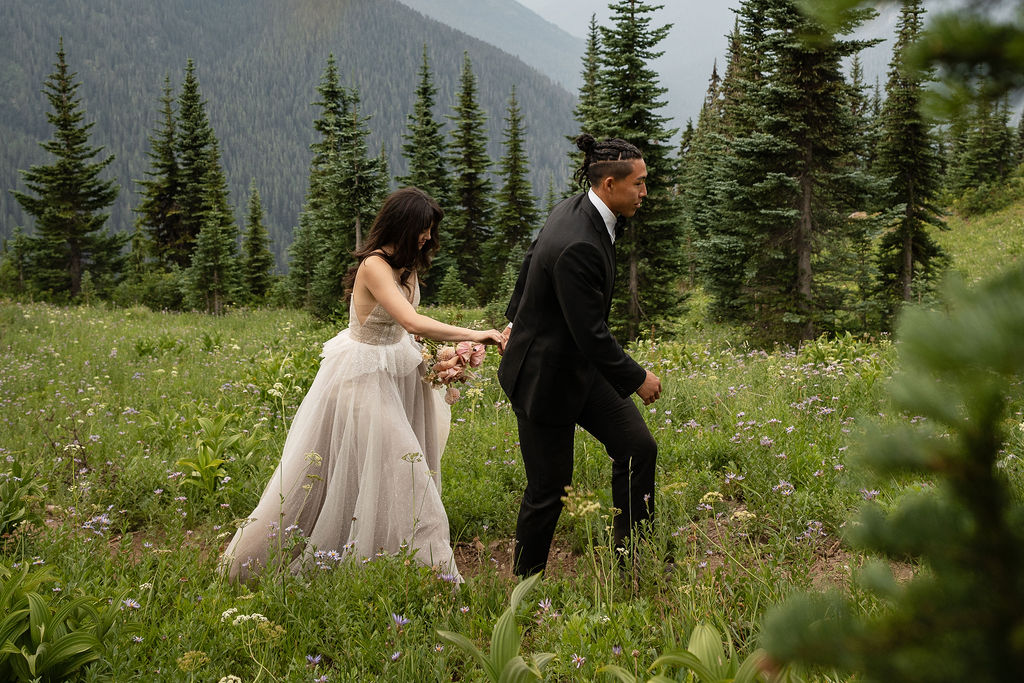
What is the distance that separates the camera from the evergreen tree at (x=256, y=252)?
46.8 meters

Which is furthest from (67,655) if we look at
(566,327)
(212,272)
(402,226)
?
(212,272)

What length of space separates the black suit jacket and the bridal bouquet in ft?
1.87

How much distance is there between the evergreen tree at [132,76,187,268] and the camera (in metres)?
45.4

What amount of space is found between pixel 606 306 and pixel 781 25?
1558 cm

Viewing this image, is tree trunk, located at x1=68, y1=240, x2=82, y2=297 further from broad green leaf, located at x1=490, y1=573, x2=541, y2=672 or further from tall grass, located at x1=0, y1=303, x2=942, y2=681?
broad green leaf, located at x1=490, y1=573, x2=541, y2=672

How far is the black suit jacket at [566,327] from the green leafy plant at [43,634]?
2478 millimetres

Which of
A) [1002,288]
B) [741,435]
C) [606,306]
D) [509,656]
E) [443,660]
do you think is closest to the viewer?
[1002,288]

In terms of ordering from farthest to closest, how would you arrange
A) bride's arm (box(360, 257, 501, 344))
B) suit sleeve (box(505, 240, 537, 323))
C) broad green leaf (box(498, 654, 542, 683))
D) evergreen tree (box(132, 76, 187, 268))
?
evergreen tree (box(132, 76, 187, 268)) → bride's arm (box(360, 257, 501, 344)) → suit sleeve (box(505, 240, 537, 323)) → broad green leaf (box(498, 654, 542, 683))

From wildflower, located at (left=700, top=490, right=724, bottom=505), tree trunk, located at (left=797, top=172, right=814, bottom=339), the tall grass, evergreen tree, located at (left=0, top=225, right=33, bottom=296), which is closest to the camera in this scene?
the tall grass

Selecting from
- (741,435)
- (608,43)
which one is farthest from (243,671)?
(608,43)

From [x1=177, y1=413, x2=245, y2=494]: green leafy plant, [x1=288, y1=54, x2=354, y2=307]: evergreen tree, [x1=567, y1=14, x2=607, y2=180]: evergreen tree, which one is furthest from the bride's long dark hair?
[x1=288, y1=54, x2=354, y2=307]: evergreen tree

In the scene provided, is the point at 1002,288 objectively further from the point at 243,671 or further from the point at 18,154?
the point at 18,154

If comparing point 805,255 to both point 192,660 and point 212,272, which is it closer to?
point 192,660

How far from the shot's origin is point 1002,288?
602 millimetres
